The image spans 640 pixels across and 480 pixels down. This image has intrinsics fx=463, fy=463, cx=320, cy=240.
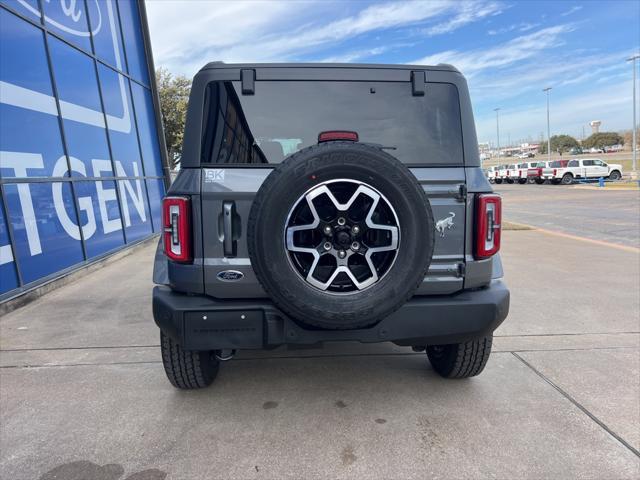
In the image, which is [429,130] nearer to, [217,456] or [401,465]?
[401,465]

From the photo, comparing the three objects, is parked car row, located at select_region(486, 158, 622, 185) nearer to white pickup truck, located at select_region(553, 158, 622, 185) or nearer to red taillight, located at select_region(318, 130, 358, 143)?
white pickup truck, located at select_region(553, 158, 622, 185)

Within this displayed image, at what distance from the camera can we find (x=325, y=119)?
2.69 metres

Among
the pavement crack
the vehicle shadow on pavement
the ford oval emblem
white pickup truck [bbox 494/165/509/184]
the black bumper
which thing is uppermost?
the ford oval emblem

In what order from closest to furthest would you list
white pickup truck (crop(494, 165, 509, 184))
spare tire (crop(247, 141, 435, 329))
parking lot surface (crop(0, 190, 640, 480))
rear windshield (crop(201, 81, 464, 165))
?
spare tire (crop(247, 141, 435, 329)) → parking lot surface (crop(0, 190, 640, 480)) → rear windshield (crop(201, 81, 464, 165)) → white pickup truck (crop(494, 165, 509, 184))

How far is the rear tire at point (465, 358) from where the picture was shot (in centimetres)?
313

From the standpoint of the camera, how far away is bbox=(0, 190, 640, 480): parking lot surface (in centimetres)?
242

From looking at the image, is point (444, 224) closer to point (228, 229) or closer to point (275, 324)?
point (275, 324)

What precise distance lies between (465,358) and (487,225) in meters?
1.01

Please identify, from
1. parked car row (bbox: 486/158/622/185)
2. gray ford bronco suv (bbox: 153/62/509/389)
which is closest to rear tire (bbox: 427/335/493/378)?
gray ford bronco suv (bbox: 153/62/509/389)

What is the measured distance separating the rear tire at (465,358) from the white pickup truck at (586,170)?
119 feet

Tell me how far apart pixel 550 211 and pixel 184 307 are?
55.2 ft

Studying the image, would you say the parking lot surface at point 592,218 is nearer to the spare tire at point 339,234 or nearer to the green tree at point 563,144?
the spare tire at point 339,234

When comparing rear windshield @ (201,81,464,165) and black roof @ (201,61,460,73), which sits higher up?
black roof @ (201,61,460,73)

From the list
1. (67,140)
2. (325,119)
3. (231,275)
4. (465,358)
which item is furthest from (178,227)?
(67,140)
